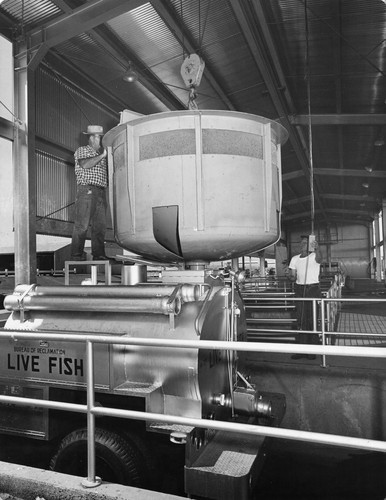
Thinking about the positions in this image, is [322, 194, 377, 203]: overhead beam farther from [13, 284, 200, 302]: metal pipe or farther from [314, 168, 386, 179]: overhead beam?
[13, 284, 200, 302]: metal pipe

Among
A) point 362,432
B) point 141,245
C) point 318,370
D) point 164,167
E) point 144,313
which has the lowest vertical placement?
point 362,432

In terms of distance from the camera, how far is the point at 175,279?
137 inches

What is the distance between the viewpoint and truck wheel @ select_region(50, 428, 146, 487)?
3.08m

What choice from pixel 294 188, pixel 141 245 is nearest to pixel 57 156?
pixel 141 245

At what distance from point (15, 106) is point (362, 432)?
6828 mm

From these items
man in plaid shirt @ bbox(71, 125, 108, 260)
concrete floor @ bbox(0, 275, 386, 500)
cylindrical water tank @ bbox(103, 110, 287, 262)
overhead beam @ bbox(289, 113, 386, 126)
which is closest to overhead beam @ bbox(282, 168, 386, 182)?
overhead beam @ bbox(289, 113, 386, 126)

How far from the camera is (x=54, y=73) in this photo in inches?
377

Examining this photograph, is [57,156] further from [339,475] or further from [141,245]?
[339,475]

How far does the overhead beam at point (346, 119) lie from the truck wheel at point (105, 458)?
11.4 meters

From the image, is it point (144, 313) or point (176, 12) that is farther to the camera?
point (176, 12)

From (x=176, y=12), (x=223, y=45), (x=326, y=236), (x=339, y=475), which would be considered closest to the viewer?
(x=339, y=475)

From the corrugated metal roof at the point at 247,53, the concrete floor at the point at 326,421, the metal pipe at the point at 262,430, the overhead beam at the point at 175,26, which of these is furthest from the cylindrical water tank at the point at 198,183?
the overhead beam at the point at 175,26

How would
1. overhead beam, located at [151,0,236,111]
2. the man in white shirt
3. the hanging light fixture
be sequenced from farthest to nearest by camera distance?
Answer: the hanging light fixture
overhead beam, located at [151,0,236,111]
the man in white shirt

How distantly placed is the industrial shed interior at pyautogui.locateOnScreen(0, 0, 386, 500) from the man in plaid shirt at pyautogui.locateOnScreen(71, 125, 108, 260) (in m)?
0.55
